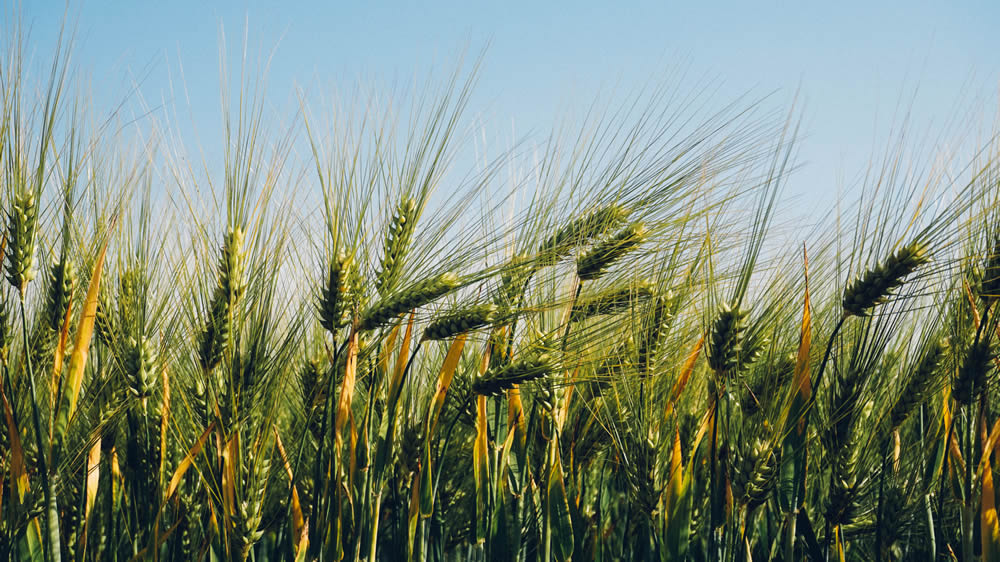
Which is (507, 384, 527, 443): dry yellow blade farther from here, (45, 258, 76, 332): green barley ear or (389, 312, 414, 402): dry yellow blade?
(45, 258, 76, 332): green barley ear

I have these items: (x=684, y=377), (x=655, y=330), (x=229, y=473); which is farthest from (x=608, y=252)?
(x=229, y=473)

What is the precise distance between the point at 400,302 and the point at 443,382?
268 millimetres

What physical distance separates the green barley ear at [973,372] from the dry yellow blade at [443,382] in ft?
3.33

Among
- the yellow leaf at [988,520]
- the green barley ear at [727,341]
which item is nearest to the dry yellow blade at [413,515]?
the green barley ear at [727,341]

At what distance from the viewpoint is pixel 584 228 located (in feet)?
5.50

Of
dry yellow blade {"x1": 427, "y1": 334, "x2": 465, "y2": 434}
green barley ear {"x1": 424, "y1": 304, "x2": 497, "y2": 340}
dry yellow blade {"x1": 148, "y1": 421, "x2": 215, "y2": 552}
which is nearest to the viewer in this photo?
dry yellow blade {"x1": 148, "y1": 421, "x2": 215, "y2": 552}

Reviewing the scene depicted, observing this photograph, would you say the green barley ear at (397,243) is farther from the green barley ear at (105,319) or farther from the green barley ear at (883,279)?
the green barley ear at (883,279)

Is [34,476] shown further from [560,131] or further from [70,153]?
[560,131]

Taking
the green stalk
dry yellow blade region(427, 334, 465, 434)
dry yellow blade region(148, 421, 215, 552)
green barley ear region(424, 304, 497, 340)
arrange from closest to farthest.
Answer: the green stalk, dry yellow blade region(148, 421, 215, 552), green barley ear region(424, 304, 497, 340), dry yellow blade region(427, 334, 465, 434)

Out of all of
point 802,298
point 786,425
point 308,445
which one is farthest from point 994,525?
point 308,445

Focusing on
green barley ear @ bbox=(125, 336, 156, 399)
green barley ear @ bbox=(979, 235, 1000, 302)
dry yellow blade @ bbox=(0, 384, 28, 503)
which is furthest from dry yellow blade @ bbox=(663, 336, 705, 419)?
dry yellow blade @ bbox=(0, 384, 28, 503)

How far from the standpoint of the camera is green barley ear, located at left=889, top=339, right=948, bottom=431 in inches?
63.4

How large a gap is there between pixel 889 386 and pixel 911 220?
0.45 metres

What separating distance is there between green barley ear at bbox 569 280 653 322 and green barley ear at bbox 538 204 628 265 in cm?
13
